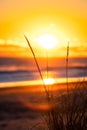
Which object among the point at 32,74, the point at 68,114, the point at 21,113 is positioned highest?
the point at 32,74

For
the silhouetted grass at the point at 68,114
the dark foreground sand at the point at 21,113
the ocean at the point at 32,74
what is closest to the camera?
the silhouetted grass at the point at 68,114

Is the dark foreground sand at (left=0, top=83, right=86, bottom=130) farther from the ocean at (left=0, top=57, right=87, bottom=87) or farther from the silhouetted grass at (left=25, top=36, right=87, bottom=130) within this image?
the silhouetted grass at (left=25, top=36, right=87, bottom=130)

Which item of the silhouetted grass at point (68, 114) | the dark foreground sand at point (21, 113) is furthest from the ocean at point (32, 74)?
the dark foreground sand at point (21, 113)

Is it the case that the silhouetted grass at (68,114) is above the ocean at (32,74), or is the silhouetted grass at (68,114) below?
below

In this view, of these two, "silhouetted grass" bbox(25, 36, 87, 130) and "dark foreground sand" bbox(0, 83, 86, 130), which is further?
"dark foreground sand" bbox(0, 83, 86, 130)

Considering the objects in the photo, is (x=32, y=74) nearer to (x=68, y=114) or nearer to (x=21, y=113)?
(x=21, y=113)

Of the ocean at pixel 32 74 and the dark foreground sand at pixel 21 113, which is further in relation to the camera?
the ocean at pixel 32 74

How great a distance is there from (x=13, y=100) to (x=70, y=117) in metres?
7.70

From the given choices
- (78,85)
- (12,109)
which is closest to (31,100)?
(12,109)

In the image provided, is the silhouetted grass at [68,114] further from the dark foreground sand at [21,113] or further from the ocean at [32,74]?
the dark foreground sand at [21,113]

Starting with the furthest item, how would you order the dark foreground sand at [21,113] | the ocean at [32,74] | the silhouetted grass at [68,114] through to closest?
the ocean at [32,74], the dark foreground sand at [21,113], the silhouetted grass at [68,114]

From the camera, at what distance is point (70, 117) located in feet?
13.8

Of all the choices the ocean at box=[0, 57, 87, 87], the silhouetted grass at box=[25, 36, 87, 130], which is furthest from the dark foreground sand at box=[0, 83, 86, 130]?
the silhouetted grass at box=[25, 36, 87, 130]

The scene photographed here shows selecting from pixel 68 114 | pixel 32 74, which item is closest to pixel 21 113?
pixel 68 114
